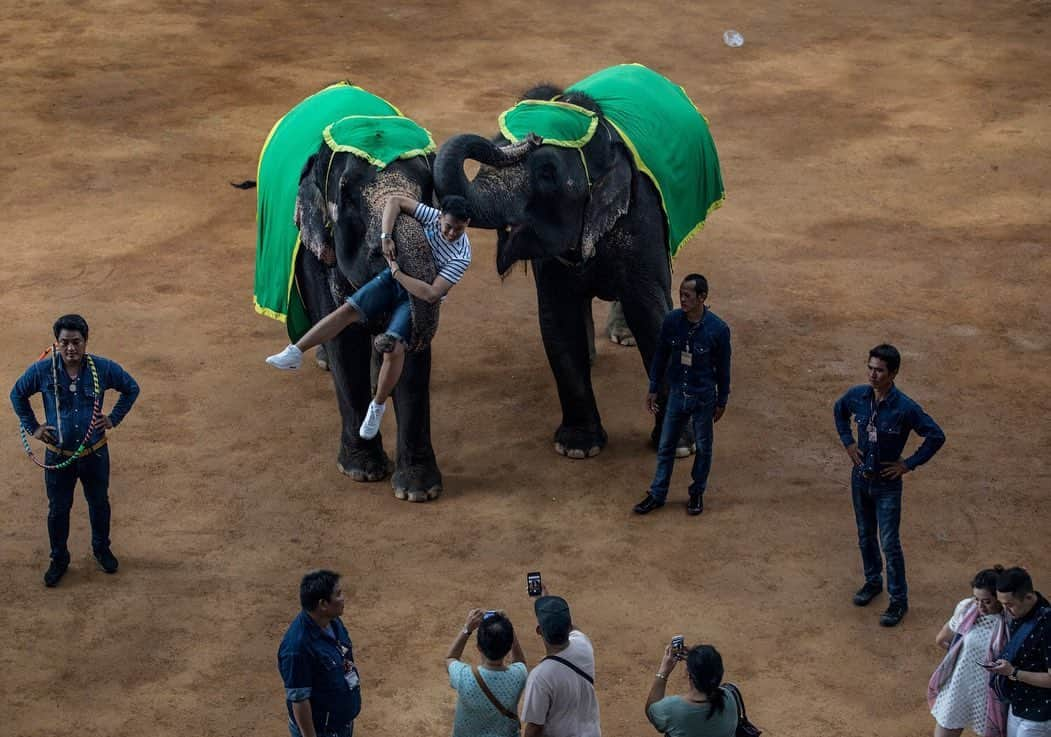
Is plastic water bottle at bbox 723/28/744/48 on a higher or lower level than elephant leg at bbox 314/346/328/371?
higher

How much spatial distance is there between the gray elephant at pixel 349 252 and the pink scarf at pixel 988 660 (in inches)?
129

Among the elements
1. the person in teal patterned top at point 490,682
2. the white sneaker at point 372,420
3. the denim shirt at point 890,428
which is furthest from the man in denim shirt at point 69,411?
the denim shirt at point 890,428

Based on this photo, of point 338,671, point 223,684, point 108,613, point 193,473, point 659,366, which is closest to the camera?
point 338,671

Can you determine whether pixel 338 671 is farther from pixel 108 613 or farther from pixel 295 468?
pixel 295 468

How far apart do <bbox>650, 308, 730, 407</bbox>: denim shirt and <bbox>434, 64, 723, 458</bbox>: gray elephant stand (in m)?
0.76

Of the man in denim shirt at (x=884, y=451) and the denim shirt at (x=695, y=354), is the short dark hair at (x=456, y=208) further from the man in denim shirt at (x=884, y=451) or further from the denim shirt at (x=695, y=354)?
the man in denim shirt at (x=884, y=451)

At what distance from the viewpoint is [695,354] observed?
9281 millimetres

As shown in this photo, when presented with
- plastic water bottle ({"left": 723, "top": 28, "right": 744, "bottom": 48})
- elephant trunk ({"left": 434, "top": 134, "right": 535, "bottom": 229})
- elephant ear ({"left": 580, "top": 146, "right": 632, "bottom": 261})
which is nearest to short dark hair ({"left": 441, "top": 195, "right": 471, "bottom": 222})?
elephant trunk ({"left": 434, "top": 134, "right": 535, "bottom": 229})

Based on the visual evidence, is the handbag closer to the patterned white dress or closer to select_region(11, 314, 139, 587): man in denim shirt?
the patterned white dress

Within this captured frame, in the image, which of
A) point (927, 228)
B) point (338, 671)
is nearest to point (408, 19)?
point (927, 228)

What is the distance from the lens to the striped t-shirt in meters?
8.76

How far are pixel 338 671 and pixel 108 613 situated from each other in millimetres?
2705

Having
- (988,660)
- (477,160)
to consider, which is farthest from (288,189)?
(988,660)

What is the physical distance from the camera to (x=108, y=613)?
8719mm
